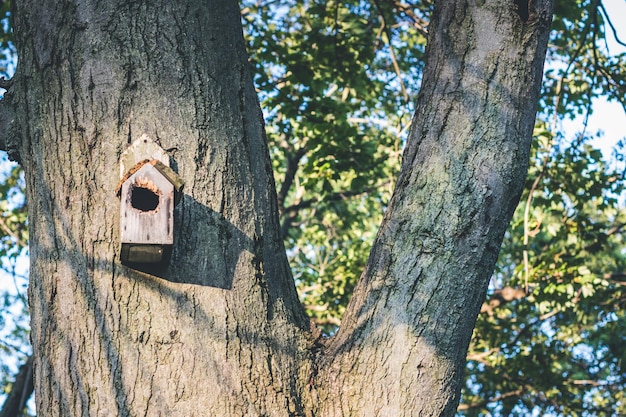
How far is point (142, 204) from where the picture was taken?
201 cm

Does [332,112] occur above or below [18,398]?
above

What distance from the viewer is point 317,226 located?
10.0m

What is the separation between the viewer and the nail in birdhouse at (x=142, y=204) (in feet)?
6.10

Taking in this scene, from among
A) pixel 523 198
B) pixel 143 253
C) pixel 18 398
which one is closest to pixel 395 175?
pixel 523 198

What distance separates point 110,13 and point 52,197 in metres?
0.62

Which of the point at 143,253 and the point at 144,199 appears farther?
the point at 144,199

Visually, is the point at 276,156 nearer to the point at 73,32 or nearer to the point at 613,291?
the point at 613,291

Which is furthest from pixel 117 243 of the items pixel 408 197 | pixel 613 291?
pixel 613 291

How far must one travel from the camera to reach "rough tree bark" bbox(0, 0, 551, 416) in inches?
73.6

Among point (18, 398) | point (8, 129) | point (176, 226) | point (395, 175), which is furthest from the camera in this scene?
Answer: point (395, 175)

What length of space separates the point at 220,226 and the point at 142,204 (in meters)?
0.24

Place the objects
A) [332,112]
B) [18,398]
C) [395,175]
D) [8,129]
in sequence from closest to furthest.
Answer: [8,129], [18,398], [332,112], [395,175]

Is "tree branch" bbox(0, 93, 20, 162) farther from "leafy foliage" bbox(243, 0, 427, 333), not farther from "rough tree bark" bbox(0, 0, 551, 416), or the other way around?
"leafy foliage" bbox(243, 0, 427, 333)

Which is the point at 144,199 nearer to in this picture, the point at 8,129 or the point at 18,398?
the point at 8,129
